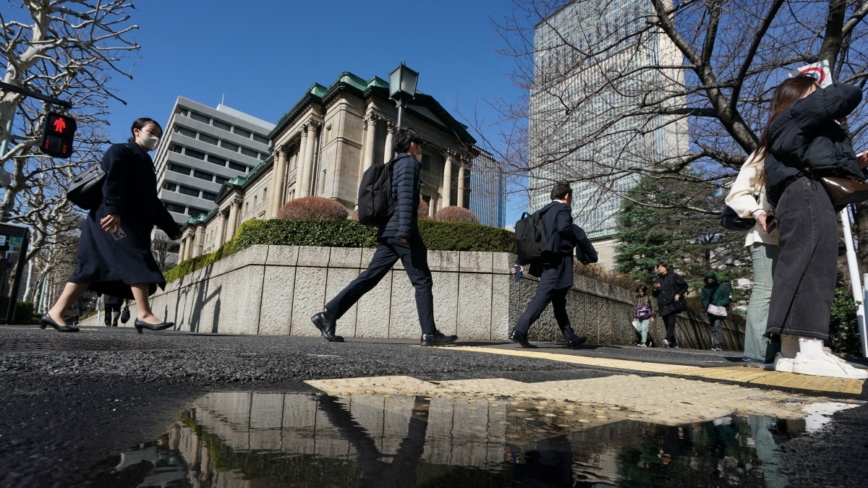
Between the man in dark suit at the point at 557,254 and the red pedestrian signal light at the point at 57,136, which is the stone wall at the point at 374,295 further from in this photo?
the red pedestrian signal light at the point at 57,136

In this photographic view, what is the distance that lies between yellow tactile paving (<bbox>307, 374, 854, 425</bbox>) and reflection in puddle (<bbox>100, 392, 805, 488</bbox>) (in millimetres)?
76

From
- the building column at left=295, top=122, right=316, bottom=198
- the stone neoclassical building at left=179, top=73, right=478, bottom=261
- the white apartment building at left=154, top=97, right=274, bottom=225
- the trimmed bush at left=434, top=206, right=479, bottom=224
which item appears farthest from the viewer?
the white apartment building at left=154, top=97, right=274, bottom=225

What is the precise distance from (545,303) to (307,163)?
107ft

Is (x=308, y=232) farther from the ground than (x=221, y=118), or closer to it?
closer to it

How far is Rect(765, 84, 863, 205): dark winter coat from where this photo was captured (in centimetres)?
276

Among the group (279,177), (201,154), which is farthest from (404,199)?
(201,154)

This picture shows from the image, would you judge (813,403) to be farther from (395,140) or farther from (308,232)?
(308,232)

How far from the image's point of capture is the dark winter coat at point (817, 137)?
2.76m

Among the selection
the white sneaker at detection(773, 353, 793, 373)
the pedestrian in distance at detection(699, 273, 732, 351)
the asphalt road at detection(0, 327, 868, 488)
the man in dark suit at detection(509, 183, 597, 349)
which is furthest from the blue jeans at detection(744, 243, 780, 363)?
the pedestrian in distance at detection(699, 273, 732, 351)

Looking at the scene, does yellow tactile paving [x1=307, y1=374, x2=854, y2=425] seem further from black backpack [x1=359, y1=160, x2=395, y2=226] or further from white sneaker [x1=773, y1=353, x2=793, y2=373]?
black backpack [x1=359, y1=160, x2=395, y2=226]

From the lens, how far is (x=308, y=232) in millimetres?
9508

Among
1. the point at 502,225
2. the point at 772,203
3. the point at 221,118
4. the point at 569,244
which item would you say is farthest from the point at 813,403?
the point at 221,118

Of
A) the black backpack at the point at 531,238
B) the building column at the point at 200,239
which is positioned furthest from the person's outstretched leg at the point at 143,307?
the building column at the point at 200,239

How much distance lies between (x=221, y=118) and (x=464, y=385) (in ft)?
308
